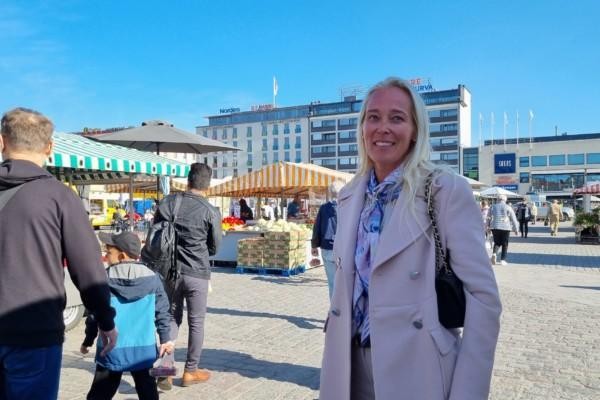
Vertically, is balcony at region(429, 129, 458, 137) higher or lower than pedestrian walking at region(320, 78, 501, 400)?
higher

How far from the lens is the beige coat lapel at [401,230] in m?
1.83

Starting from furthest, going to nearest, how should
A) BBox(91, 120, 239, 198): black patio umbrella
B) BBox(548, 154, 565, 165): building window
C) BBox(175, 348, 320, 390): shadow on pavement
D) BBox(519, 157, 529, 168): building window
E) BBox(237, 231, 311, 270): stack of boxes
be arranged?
BBox(519, 157, 529, 168): building window
BBox(548, 154, 565, 165): building window
BBox(237, 231, 311, 270): stack of boxes
BBox(91, 120, 239, 198): black patio umbrella
BBox(175, 348, 320, 390): shadow on pavement

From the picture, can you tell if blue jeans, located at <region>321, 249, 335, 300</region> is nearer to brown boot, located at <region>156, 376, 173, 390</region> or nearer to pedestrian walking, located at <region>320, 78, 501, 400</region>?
brown boot, located at <region>156, 376, 173, 390</region>

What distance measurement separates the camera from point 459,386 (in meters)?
1.74

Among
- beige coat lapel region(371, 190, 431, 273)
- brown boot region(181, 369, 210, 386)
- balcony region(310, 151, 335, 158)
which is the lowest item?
brown boot region(181, 369, 210, 386)

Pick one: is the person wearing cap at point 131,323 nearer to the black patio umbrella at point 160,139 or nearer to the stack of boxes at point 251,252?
the black patio umbrella at point 160,139

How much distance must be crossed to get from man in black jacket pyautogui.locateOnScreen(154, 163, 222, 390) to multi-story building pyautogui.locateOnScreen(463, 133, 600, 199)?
7679 centimetres

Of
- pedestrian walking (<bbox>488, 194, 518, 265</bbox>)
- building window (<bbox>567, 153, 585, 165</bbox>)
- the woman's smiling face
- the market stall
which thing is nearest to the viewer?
the woman's smiling face

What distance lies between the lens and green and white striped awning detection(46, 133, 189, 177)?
6.55 meters

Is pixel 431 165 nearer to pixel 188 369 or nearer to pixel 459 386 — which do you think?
pixel 459 386

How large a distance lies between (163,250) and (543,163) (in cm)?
8309

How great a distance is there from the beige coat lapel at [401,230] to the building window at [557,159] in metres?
83.8

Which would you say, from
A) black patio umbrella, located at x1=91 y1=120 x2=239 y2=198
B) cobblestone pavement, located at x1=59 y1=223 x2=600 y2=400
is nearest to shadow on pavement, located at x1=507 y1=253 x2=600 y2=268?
cobblestone pavement, located at x1=59 y1=223 x2=600 y2=400

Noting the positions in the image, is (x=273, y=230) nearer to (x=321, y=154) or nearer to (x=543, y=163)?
(x=543, y=163)
